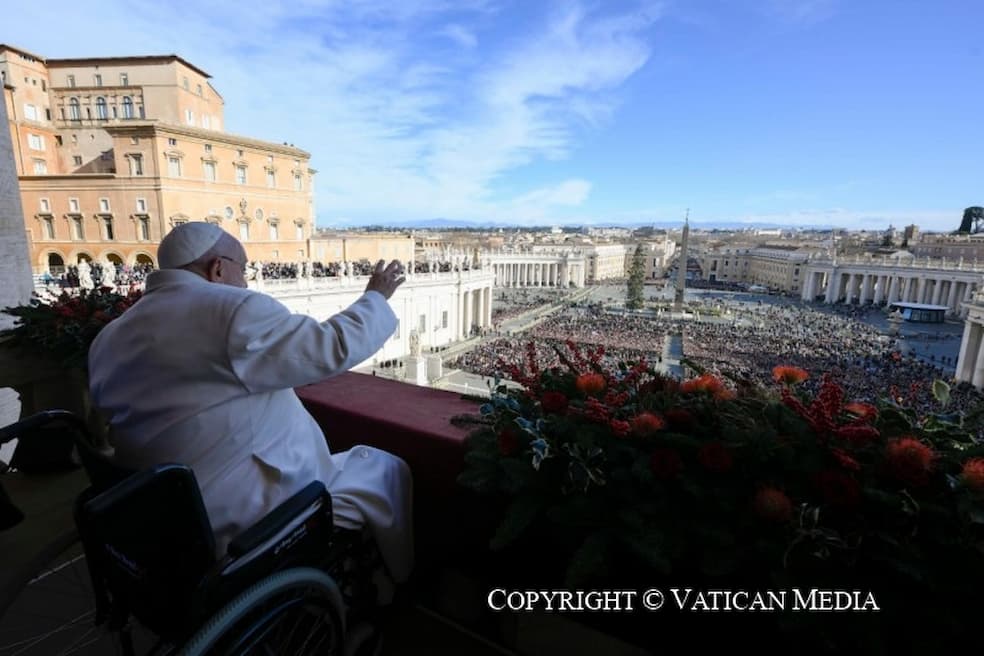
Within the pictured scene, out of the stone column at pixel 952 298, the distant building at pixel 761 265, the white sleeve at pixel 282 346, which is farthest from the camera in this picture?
the distant building at pixel 761 265

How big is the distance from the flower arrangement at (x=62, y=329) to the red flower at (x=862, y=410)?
3.38 metres

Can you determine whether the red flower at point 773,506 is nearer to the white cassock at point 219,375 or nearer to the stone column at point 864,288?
the white cassock at point 219,375

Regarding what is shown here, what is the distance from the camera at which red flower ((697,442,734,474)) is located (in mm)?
1210

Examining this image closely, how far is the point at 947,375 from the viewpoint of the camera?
22.4 meters

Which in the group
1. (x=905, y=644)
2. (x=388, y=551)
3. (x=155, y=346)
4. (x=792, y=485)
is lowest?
(x=388, y=551)

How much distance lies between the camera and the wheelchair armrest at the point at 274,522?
1.18 metres

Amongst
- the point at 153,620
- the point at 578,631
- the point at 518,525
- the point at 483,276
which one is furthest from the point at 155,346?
the point at 483,276

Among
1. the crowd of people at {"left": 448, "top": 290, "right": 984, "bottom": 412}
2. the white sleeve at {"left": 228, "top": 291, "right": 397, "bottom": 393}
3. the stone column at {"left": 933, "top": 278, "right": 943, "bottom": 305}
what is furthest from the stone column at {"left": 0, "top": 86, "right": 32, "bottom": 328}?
the stone column at {"left": 933, "top": 278, "right": 943, "bottom": 305}

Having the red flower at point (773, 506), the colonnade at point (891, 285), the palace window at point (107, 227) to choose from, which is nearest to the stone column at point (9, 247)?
the red flower at point (773, 506)

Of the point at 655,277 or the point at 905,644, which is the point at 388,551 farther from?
the point at 655,277

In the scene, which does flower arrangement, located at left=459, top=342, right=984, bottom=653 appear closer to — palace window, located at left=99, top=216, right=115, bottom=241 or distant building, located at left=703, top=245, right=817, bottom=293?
palace window, located at left=99, top=216, right=115, bottom=241

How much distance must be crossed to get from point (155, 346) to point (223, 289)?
226mm

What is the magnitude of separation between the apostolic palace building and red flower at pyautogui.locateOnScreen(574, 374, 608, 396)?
2127 centimetres

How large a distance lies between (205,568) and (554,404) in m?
1.03
